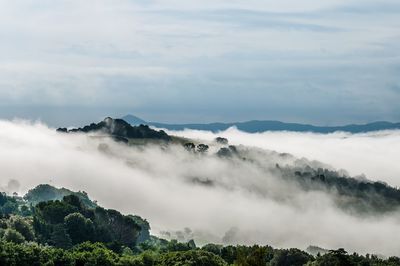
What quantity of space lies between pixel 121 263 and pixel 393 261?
63.3 metres

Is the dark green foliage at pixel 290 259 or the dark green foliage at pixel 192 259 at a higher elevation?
the dark green foliage at pixel 192 259

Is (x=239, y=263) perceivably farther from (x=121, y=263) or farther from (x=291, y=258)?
(x=291, y=258)

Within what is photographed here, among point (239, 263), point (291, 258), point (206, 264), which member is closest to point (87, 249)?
point (206, 264)

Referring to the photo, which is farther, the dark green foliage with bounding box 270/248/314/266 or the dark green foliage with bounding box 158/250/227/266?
the dark green foliage with bounding box 270/248/314/266

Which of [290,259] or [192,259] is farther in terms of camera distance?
[290,259]

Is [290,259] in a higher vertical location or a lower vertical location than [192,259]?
lower

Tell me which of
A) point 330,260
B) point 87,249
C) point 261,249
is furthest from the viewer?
point 87,249

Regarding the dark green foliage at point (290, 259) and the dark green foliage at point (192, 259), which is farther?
the dark green foliage at point (290, 259)

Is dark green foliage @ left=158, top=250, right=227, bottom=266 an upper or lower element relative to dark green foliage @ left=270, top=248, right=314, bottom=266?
upper

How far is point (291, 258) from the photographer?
198 metres

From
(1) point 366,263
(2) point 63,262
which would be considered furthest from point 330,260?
(2) point 63,262

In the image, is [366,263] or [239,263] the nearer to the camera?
[239,263]

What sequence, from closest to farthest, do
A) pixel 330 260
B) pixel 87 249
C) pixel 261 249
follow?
pixel 261 249, pixel 330 260, pixel 87 249

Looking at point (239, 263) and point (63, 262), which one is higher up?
point (239, 263)
